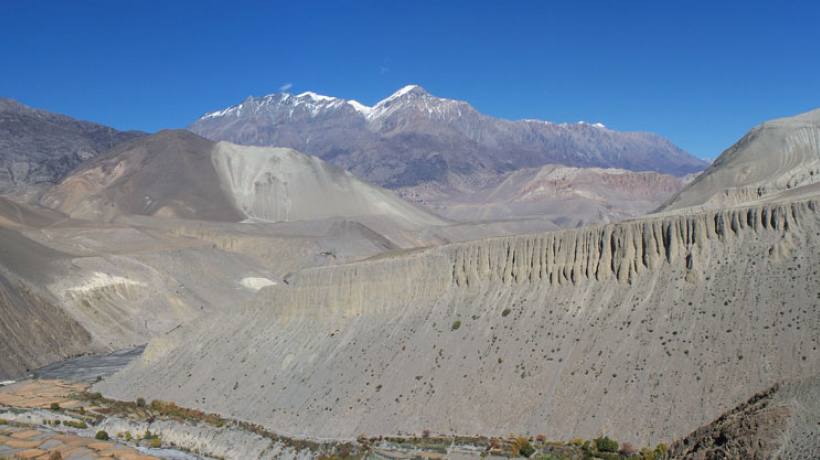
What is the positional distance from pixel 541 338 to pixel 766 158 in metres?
54.3

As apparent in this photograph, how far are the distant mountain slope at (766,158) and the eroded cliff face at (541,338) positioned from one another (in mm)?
36671

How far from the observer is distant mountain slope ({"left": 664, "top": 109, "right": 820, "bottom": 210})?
86.8 meters

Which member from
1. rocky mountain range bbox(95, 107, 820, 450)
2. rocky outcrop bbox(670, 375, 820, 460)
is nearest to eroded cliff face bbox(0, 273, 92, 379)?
rocky mountain range bbox(95, 107, 820, 450)

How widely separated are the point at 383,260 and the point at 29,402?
26287 millimetres

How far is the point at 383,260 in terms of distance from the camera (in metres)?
63.2

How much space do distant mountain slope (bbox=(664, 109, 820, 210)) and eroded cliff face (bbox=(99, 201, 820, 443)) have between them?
36.7 meters

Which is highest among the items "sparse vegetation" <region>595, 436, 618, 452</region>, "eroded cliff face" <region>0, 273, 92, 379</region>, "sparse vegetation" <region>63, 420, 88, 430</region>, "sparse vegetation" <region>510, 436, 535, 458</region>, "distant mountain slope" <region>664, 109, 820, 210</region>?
"distant mountain slope" <region>664, 109, 820, 210</region>

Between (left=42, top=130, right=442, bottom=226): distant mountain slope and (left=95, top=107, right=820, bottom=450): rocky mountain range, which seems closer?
(left=95, top=107, right=820, bottom=450): rocky mountain range

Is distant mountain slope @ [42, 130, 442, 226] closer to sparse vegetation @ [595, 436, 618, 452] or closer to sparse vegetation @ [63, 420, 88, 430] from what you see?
sparse vegetation @ [63, 420, 88, 430]

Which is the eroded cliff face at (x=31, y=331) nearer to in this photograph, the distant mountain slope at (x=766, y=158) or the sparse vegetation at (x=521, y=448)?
the sparse vegetation at (x=521, y=448)

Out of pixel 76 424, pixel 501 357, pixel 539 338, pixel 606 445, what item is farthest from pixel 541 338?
pixel 76 424

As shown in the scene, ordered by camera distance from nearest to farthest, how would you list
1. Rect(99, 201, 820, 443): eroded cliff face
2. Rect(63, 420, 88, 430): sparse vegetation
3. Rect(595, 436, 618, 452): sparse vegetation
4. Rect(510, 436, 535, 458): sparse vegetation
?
1. Rect(595, 436, 618, 452): sparse vegetation
2. Rect(510, 436, 535, 458): sparse vegetation
3. Rect(99, 201, 820, 443): eroded cliff face
4. Rect(63, 420, 88, 430): sparse vegetation

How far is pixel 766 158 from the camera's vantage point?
90.9 meters

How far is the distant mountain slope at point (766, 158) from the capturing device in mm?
86812
